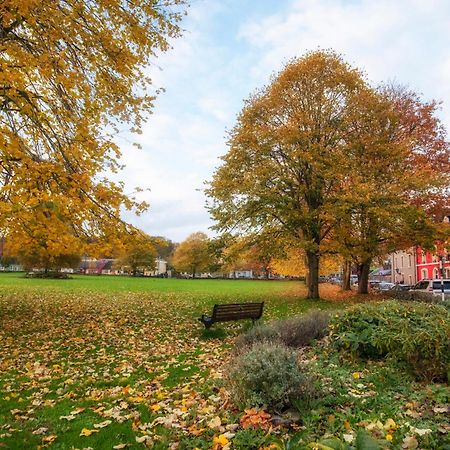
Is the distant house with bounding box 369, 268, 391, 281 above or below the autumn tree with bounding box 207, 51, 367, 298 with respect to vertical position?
below

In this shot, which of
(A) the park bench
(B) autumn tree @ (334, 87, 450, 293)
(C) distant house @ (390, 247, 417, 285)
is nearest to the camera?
(A) the park bench

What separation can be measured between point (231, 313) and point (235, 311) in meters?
0.19

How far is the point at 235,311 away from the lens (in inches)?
461

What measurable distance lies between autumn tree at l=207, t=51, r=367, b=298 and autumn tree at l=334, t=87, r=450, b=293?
92 centimetres

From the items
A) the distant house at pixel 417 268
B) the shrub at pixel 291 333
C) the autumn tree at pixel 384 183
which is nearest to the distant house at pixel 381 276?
the distant house at pixel 417 268

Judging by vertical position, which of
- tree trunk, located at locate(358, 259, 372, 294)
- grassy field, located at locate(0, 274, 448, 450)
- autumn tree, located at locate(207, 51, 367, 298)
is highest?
autumn tree, located at locate(207, 51, 367, 298)

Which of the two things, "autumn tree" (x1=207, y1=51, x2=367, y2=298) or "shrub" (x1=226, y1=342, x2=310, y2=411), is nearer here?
"shrub" (x1=226, y1=342, x2=310, y2=411)

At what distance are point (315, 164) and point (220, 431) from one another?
56.3ft

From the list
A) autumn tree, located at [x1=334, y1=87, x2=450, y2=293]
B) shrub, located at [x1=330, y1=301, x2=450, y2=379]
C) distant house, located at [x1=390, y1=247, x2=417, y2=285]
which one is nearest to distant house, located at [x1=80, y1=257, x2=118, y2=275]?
distant house, located at [x1=390, y1=247, x2=417, y2=285]

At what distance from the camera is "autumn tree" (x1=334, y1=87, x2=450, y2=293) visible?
19.2 meters

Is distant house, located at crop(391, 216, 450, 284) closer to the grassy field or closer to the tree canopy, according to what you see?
the tree canopy

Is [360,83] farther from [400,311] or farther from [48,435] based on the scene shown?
[48,435]

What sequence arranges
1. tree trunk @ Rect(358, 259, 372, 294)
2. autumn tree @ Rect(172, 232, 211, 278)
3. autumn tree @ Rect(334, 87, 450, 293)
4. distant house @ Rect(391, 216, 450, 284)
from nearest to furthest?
autumn tree @ Rect(334, 87, 450, 293), tree trunk @ Rect(358, 259, 372, 294), distant house @ Rect(391, 216, 450, 284), autumn tree @ Rect(172, 232, 211, 278)

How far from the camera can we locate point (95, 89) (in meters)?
12.4
